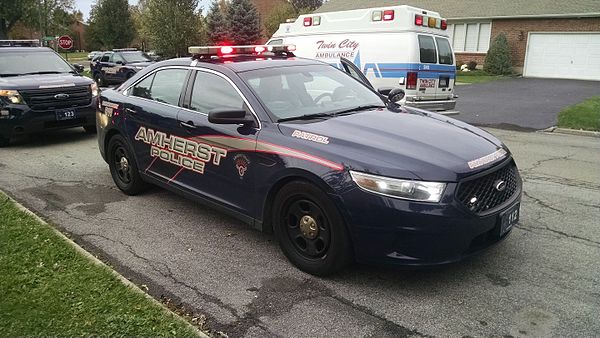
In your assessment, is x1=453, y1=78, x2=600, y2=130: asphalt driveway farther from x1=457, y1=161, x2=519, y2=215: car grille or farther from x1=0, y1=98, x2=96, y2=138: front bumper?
x1=0, y1=98, x2=96, y2=138: front bumper

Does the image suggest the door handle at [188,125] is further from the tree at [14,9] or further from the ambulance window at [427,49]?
A: the tree at [14,9]

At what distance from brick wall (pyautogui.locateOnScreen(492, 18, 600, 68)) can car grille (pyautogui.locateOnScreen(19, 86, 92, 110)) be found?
943 inches

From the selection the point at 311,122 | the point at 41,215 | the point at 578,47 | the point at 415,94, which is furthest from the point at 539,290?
the point at 578,47

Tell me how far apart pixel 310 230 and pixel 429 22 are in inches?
324

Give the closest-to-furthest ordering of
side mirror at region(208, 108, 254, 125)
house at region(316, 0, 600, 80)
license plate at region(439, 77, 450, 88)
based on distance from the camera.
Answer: side mirror at region(208, 108, 254, 125) → license plate at region(439, 77, 450, 88) → house at region(316, 0, 600, 80)

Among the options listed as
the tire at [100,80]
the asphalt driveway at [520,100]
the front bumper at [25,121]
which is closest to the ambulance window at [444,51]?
the asphalt driveway at [520,100]

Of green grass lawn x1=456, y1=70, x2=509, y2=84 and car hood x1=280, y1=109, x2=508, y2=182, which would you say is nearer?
car hood x1=280, y1=109, x2=508, y2=182

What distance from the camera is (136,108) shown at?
5.45m

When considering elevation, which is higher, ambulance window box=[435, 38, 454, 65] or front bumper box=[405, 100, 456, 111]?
ambulance window box=[435, 38, 454, 65]

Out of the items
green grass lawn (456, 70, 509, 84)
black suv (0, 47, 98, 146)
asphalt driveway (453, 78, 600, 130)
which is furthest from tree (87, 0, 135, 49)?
black suv (0, 47, 98, 146)

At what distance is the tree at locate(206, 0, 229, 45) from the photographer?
112 ft

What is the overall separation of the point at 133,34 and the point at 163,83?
150 ft

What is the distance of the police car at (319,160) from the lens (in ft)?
10.9

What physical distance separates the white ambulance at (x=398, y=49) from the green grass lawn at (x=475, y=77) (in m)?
13.7
